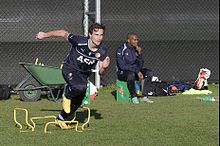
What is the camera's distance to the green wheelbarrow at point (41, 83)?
10938 mm

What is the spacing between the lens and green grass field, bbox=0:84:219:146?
7.18 meters

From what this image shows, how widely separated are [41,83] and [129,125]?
3.15 m

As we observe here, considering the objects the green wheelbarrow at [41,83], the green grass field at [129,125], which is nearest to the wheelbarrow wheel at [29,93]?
the green wheelbarrow at [41,83]

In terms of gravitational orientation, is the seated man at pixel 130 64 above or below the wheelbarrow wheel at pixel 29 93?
above

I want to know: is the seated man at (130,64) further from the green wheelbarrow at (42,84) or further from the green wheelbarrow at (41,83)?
the green wheelbarrow at (41,83)

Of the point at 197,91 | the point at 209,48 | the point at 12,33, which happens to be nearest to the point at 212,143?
the point at 197,91

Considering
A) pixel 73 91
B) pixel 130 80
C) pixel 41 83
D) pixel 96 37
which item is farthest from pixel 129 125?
pixel 130 80

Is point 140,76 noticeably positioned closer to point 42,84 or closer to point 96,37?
point 42,84

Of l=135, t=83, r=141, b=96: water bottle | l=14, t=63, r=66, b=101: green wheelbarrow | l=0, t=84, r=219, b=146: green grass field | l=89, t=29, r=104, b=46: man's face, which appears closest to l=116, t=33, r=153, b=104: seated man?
l=135, t=83, r=141, b=96: water bottle

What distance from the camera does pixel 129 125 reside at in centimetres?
854

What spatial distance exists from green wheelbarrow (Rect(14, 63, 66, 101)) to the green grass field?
170mm

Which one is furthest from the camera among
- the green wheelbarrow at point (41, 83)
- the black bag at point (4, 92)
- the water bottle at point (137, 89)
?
the water bottle at point (137, 89)

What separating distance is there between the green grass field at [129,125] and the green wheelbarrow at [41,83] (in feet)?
0.56

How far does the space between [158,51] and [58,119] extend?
6765mm
